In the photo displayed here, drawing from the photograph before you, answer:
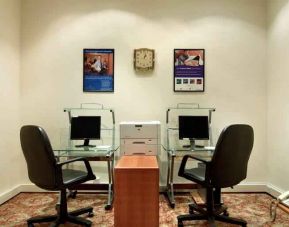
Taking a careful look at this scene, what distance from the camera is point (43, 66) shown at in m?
3.89

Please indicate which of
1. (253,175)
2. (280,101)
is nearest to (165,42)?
(280,101)

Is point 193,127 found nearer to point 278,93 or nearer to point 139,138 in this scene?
point 139,138

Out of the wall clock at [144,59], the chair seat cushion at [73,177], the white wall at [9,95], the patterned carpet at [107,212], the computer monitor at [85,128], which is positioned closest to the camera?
the chair seat cushion at [73,177]

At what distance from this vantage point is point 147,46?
12.8 ft

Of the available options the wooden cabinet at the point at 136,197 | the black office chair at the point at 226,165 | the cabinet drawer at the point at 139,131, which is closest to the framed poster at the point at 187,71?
the cabinet drawer at the point at 139,131

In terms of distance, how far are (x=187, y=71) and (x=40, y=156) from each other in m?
2.39

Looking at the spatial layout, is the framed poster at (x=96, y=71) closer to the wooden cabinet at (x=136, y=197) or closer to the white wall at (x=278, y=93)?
the wooden cabinet at (x=136, y=197)

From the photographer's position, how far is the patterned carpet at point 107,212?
281 centimetres

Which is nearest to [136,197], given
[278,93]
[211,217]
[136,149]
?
[211,217]

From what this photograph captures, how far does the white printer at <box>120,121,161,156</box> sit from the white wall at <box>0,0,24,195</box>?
150cm

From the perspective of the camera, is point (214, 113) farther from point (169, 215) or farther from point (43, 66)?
point (43, 66)

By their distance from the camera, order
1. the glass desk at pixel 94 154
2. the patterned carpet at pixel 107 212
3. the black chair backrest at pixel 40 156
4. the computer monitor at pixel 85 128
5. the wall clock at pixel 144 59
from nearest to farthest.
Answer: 1. the black chair backrest at pixel 40 156
2. the patterned carpet at pixel 107 212
3. the glass desk at pixel 94 154
4. the computer monitor at pixel 85 128
5. the wall clock at pixel 144 59

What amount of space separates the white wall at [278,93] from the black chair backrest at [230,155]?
123 centimetres

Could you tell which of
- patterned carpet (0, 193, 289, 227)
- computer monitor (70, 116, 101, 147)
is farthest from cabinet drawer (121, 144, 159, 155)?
patterned carpet (0, 193, 289, 227)
